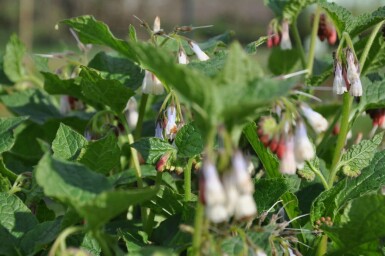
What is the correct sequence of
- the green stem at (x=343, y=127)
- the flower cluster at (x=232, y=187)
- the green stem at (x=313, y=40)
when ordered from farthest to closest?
the green stem at (x=313, y=40), the green stem at (x=343, y=127), the flower cluster at (x=232, y=187)

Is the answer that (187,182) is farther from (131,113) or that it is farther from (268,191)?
(131,113)

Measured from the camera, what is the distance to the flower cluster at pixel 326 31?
91.4 inches

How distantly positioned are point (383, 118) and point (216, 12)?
20.7 m

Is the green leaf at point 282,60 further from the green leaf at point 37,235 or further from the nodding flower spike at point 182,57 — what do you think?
the green leaf at point 37,235

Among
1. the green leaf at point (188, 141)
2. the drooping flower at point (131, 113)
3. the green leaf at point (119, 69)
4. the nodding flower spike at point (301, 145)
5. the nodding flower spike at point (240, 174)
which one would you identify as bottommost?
the drooping flower at point (131, 113)

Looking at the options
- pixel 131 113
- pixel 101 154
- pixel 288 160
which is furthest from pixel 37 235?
pixel 131 113

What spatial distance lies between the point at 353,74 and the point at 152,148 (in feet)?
1.46

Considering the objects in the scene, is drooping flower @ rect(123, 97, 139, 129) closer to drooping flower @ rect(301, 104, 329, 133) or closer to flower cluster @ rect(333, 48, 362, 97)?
flower cluster @ rect(333, 48, 362, 97)

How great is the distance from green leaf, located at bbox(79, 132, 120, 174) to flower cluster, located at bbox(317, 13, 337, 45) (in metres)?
0.95

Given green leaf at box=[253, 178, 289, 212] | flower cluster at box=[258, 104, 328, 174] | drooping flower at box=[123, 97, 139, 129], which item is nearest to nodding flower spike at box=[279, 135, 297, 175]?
flower cluster at box=[258, 104, 328, 174]

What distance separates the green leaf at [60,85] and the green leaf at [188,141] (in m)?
0.56

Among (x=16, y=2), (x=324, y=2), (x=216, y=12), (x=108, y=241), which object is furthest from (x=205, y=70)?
(x=216, y=12)

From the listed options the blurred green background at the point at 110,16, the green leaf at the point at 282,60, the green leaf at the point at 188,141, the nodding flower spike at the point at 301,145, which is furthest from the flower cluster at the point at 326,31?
the blurred green background at the point at 110,16

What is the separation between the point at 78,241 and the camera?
1.48 m
